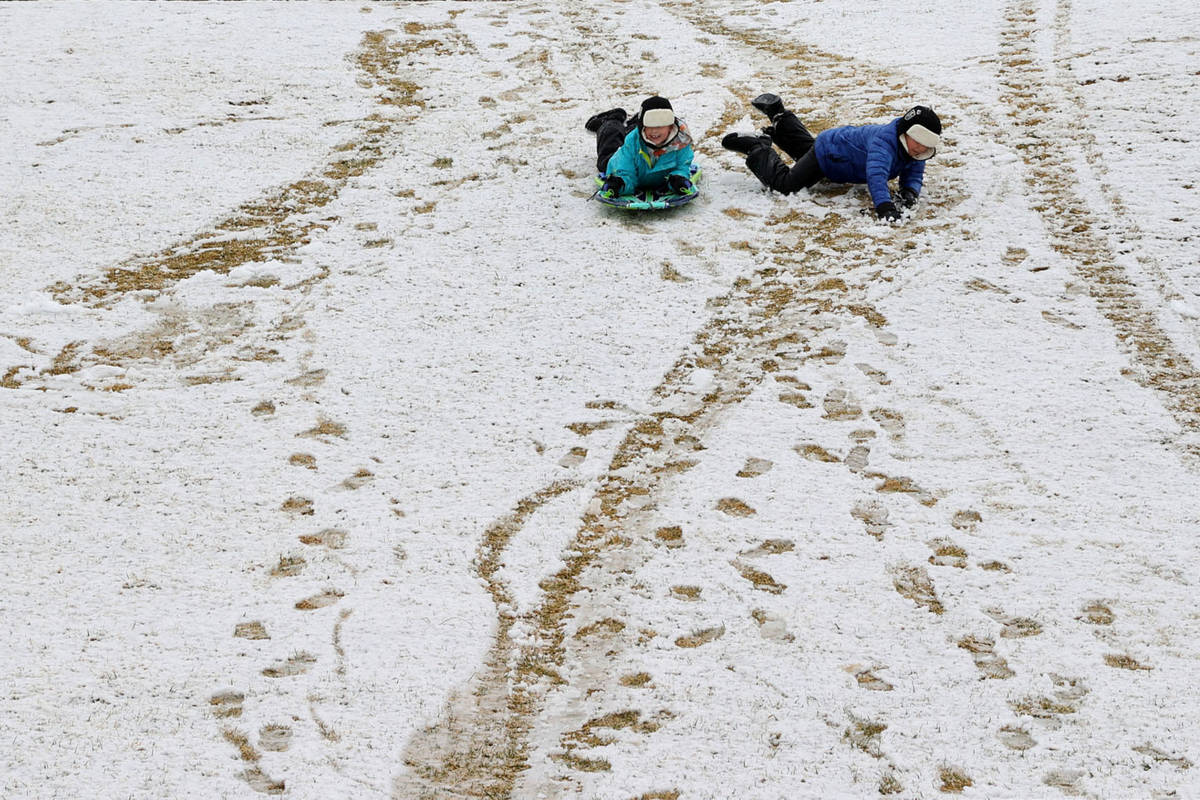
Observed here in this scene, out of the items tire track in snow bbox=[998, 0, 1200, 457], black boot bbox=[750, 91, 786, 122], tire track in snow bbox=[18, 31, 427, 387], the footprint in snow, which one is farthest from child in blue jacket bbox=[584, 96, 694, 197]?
the footprint in snow

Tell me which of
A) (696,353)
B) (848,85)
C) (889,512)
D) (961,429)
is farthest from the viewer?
(848,85)

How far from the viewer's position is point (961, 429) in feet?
17.5

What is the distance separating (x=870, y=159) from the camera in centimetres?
750

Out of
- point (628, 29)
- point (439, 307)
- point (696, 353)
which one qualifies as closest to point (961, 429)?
point (696, 353)

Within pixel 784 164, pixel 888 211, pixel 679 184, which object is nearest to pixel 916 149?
pixel 888 211

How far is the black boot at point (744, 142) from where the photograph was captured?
8273 millimetres

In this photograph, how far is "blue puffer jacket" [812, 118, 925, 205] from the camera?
7.48 metres

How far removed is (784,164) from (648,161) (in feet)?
3.94

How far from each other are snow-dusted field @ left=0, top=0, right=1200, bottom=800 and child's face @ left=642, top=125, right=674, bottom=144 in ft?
2.40

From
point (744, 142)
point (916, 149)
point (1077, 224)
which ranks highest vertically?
point (916, 149)

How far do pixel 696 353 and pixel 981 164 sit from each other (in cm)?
363

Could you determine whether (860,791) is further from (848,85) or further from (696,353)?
(848,85)

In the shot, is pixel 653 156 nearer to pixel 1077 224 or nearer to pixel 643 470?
pixel 1077 224

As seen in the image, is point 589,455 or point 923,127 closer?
point 589,455
